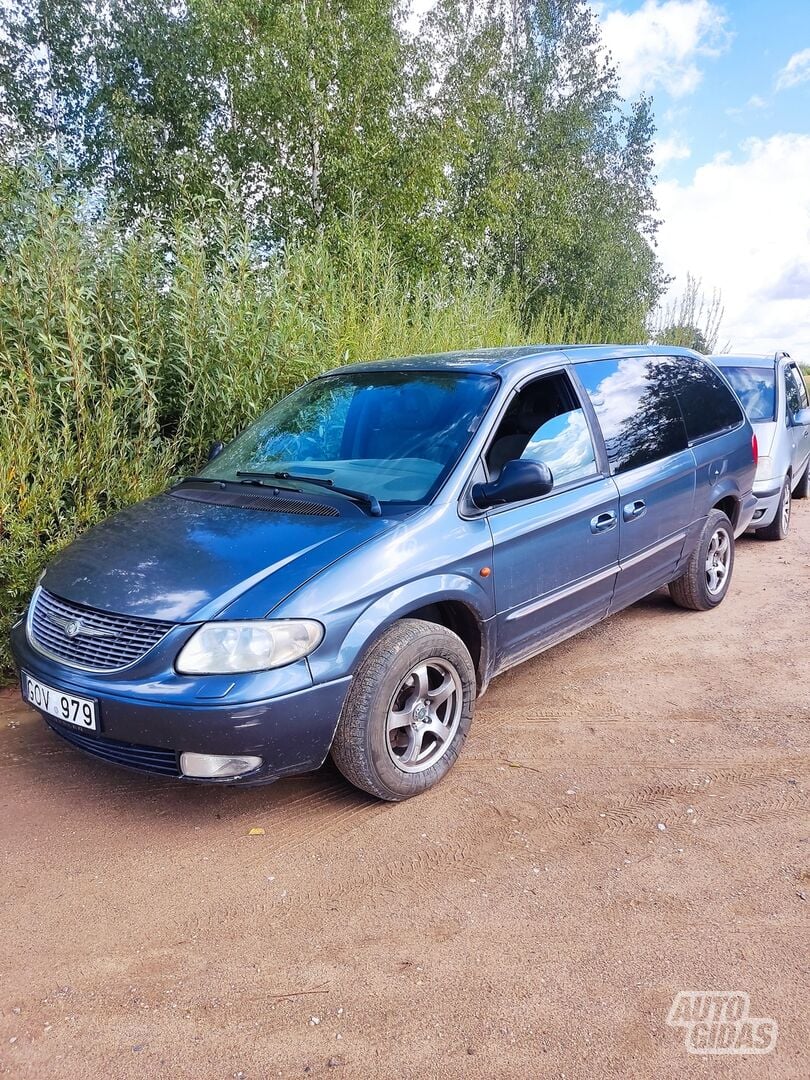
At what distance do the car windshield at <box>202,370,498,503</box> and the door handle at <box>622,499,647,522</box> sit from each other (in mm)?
1105

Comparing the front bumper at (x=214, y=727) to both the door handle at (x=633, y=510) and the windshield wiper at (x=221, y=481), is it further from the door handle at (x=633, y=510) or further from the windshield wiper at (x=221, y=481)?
the door handle at (x=633, y=510)

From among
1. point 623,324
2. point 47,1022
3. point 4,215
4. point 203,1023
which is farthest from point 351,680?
point 623,324

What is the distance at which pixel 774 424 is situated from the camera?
7438 millimetres

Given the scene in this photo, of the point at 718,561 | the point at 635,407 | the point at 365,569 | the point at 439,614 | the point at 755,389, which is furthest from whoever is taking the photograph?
the point at 755,389

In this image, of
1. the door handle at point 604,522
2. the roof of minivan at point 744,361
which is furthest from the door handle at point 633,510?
the roof of minivan at point 744,361

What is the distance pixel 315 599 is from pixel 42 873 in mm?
1403

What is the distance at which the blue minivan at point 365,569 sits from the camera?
2.67 meters

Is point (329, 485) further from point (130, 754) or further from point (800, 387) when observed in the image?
point (800, 387)

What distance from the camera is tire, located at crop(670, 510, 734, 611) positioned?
203 inches

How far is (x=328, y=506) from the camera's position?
3.24m

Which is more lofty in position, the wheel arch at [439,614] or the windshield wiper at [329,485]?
the windshield wiper at [329,485]

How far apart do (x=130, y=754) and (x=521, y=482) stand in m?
1.89

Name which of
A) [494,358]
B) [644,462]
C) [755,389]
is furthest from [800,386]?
[494,358]

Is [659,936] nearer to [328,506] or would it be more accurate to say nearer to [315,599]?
[315,599]
